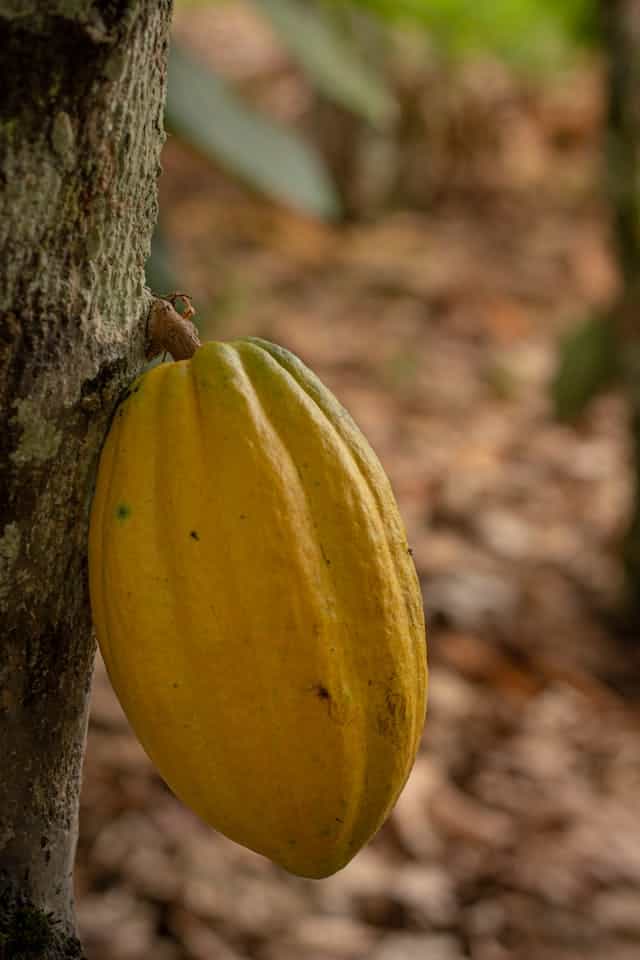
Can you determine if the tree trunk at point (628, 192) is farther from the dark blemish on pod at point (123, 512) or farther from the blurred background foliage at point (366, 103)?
the dark blemish on pod at point (123, 512)

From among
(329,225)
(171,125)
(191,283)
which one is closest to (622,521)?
(171,125)

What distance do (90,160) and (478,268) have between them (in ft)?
13.9

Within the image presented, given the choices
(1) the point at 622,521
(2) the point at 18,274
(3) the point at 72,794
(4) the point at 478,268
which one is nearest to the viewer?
(2) the point at 18,274

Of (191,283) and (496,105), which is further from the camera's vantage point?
(496,105)

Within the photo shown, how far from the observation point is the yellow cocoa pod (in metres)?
0.68

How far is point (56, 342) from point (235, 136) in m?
1.54

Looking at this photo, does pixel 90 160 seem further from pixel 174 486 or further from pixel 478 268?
pixel 478 268

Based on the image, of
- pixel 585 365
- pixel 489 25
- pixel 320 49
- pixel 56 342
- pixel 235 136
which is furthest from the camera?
pixel 489 25

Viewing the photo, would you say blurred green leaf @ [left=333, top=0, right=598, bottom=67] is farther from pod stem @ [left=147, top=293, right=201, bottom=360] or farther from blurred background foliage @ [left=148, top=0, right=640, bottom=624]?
pod stem @ [left=147, top=293, right=201, bottom=360]

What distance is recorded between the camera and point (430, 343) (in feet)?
13.8

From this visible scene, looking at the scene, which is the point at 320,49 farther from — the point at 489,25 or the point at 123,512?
the point at 489,25

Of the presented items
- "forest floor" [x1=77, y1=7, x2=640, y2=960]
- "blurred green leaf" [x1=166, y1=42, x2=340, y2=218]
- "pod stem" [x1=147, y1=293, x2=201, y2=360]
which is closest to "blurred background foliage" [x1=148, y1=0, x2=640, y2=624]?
"blurred green leaf" [x1=166, y1=42, x2=340, y2=218]

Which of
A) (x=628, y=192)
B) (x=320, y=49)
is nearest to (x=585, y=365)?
(x=628, y=192)

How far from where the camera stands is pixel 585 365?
2.82 metres
